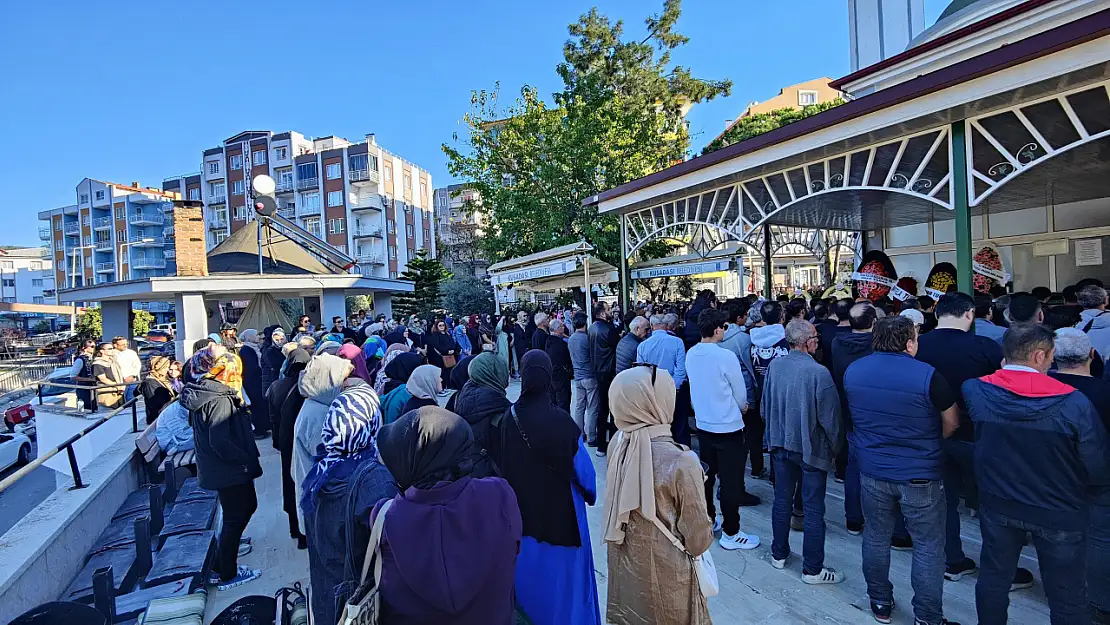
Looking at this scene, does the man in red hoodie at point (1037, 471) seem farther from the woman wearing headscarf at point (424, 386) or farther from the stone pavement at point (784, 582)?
the woman wearing headscarf at point (424, 386)

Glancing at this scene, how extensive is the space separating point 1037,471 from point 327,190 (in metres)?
58.5

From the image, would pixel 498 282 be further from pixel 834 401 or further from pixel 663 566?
pixel 663 566

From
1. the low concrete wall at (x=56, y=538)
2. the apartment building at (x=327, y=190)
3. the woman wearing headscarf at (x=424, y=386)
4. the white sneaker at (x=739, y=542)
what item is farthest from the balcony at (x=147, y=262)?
the white sneaker at (x=739, y=542)

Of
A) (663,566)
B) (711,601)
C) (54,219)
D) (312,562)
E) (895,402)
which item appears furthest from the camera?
(54,219)

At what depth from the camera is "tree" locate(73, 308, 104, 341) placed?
3268 centimetres

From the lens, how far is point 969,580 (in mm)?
3809

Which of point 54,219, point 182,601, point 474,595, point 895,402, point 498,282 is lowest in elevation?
point 182,601

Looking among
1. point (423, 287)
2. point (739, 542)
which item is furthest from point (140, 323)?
point (739, 542)

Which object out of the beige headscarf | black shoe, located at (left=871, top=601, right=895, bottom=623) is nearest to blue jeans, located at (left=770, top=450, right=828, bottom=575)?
black shoe, located at (left=871, top=601, right=895, bottom=623)

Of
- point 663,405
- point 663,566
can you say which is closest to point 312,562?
point 663,566

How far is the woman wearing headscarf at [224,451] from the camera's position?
4.20 meters

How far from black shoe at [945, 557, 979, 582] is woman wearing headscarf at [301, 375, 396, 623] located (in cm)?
390

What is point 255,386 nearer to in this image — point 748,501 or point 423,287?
point 748,501

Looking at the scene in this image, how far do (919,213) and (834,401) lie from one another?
8419 millimetres
